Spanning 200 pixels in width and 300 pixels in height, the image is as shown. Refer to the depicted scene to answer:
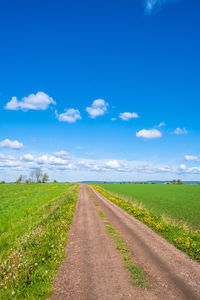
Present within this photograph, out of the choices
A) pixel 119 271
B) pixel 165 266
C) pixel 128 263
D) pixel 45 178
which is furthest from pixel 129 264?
pixel 45 178

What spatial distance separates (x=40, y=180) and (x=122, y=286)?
156966mm

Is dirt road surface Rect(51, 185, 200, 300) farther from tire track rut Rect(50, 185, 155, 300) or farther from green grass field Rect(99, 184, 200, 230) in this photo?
green grass field Rect(99, 184, 200, 230)

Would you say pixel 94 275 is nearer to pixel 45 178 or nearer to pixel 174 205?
pixel 174 205

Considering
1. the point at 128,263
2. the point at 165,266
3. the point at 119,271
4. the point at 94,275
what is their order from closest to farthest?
1. the point at 94,275
2. the point at 119,271
3. the point at 165,266
4. the point at 128,263

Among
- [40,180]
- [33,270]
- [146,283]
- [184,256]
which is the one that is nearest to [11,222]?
[33,270]

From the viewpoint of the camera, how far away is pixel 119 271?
22.0ft

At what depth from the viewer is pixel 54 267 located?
679 cm

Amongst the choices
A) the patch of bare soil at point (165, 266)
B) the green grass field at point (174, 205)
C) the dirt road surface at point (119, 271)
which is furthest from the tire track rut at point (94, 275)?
the green grass field at point (174, 205)

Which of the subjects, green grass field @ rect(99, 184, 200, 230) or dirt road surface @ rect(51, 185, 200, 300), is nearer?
dirt road surface @ rect(51, 185, 200, 300)

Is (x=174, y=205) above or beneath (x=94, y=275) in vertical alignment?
beneath

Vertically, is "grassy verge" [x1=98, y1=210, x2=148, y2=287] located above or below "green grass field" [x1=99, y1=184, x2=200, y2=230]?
above

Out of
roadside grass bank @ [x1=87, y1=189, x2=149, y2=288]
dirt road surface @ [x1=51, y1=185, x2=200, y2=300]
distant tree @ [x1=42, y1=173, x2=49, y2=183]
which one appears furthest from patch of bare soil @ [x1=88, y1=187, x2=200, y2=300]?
distant tree @ [x1=42, y1=173, x2=49, y2=183]

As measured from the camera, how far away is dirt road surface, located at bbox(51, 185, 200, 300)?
5.39 metres

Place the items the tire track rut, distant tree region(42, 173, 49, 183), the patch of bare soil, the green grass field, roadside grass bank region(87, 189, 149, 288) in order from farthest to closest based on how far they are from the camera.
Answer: distant tree region(42, 173, 49, 183)
the green grass field
roadside grass bank region(87, 189, 149, 288)
the patch of bare soil
the tire track rut
